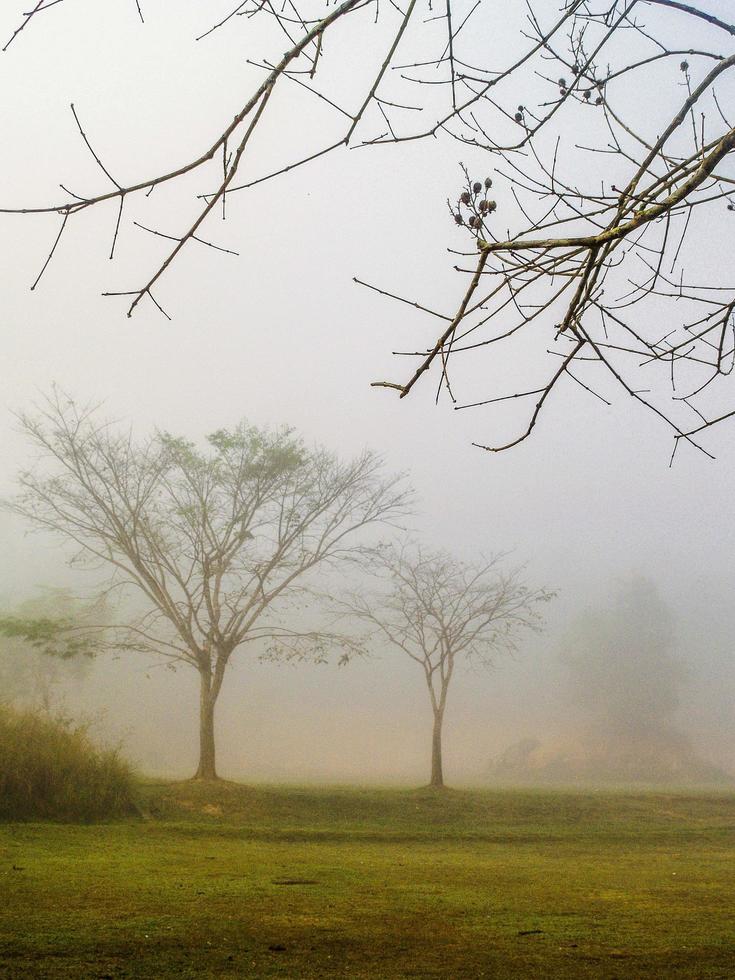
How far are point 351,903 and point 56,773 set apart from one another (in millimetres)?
7286

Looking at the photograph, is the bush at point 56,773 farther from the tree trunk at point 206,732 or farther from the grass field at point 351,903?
the tree trunk at point 206,732

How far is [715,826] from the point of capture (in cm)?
1492

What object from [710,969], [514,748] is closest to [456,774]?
[514,748]

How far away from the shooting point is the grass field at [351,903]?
3.67 m

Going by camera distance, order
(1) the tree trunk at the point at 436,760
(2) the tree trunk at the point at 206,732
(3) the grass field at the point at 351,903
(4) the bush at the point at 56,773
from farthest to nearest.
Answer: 1. (1) the tree trunk at the point at 436,760
2. (2) the tree trunk at the point at 206,732
3. (4) the bush at the point at 56,773
4. (3) the grass field at the point at 351,903

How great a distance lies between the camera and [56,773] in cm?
1138

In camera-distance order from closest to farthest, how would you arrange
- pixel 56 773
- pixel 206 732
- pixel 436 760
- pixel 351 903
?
1. pixel 351 903
2. pixel 56 773
3. pixel 206 732
4. pixel 436 760

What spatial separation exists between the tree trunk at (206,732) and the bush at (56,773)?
3.42 m

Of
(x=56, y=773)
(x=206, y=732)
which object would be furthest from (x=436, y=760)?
(x=56, y=773)

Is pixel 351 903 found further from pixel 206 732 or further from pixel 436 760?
pixel 436 760

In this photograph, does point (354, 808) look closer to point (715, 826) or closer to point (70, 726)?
point (70, 726)

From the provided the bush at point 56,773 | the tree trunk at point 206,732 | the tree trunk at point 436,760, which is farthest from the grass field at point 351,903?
the tree trunk at point 436,760

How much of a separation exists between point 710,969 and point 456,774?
3908 cm

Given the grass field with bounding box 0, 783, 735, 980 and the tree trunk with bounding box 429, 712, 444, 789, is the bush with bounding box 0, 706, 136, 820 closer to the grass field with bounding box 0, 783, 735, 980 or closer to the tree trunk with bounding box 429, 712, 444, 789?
the grass field with bounding box 0, 783, 735, 980
